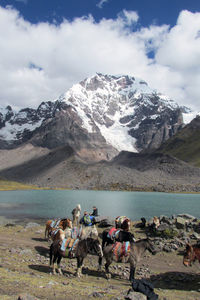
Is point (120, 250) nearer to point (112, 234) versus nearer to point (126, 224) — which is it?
point (112, 234)

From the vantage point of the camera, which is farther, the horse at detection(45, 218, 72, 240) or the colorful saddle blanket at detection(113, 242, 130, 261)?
the horse at detection(45, 218, 72, 240)

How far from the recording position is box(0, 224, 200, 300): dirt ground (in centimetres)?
1183

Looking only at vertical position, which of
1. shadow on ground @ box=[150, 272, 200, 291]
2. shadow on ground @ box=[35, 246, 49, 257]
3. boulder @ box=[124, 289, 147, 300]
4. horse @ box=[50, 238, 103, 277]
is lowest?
shadow on ground @ box=[35, 246, 49, 257]

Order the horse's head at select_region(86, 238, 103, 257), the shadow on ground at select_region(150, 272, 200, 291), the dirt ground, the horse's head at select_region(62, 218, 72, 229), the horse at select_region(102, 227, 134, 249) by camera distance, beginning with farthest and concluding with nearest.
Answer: the horse's head at select_region(62, 218, 72, 229) < the horse at select_region(102, 227, 134, 249) < the horse's head at select_region(86, 238, 103, 257) < the shadow on ground at select_region(150, 272, 200, 291) < the dirt ground

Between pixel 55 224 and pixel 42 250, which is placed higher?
pixel 55 224

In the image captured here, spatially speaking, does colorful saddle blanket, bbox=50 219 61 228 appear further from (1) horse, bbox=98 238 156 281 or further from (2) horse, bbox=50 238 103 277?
(1) horse, bbox=98 238 156 281

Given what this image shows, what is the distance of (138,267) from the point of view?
19.7 m

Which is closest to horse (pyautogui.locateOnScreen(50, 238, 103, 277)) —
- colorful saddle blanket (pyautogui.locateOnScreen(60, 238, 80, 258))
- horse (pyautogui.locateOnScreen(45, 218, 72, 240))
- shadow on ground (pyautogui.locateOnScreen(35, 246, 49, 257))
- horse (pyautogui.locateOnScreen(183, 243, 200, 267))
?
colorful saddle blanket (pyautogui.locateOnScreen(60, 238, 80, 258))

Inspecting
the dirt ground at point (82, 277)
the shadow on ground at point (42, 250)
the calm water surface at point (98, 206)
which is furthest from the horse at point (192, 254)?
the calm water surface at point (98, 206)

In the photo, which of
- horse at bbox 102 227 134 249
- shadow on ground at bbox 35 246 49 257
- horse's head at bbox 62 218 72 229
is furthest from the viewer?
horse's head at bbox 62 218 72 229

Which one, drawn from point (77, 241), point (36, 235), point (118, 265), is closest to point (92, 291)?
point (77, 241)

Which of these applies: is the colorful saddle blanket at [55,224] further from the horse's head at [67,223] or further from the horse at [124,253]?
the horse at [124,253]

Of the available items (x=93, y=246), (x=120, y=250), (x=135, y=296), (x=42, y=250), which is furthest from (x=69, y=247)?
(x=42, y=250)

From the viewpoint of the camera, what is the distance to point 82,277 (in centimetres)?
1608
